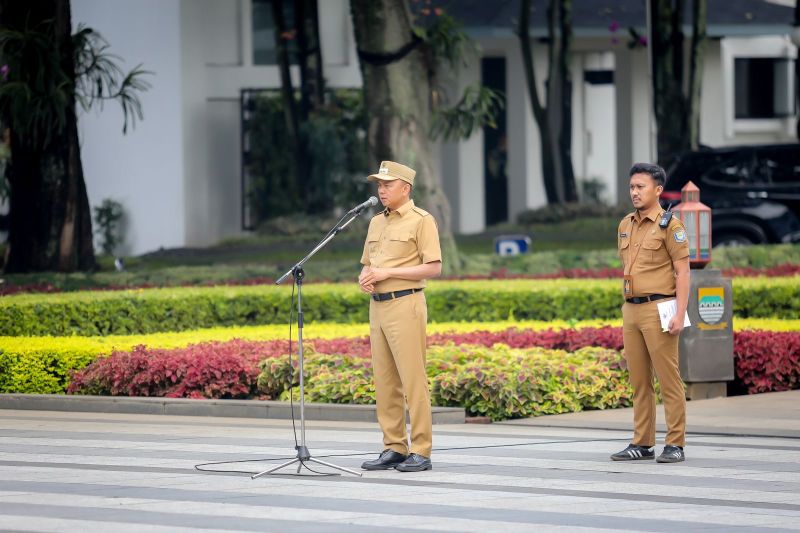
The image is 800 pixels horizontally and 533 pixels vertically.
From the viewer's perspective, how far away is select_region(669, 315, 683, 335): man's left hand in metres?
11.1

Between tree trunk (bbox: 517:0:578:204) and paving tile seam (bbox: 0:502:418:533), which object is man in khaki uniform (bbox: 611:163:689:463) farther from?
tree trunk (bbox: 517:0:578:204)

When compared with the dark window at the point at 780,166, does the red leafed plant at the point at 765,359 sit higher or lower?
lower

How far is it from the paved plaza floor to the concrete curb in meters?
0.17

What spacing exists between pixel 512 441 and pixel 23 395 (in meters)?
4.78

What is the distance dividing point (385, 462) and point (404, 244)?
133 cm

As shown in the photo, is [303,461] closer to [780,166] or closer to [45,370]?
[45,370]

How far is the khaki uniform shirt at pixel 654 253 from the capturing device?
11164mm

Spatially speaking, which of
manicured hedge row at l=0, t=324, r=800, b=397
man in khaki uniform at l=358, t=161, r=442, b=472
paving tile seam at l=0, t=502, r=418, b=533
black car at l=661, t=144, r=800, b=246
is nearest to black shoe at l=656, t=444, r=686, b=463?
man in khaki uniform at l=358, t=161, r=442, b=472

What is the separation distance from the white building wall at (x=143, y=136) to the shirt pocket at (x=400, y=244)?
2222cm

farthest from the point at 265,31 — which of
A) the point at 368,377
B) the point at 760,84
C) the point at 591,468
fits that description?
the point at 591,468

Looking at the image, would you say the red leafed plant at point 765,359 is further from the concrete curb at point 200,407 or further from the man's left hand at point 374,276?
the man's left hand at point 374,276

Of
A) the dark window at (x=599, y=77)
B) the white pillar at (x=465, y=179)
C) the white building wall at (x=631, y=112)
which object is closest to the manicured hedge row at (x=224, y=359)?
the white pillar at (x=465, y=179)

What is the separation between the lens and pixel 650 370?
11367 millimetres

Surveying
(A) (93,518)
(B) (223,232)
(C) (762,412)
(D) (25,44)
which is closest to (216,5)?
(B) (223,232)
